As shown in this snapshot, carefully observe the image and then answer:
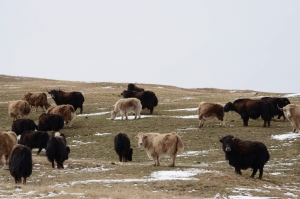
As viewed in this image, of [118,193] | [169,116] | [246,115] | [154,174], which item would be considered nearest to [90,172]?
[154,174]

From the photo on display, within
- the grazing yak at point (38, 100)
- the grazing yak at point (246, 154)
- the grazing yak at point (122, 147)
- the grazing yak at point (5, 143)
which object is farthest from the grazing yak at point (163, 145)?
the grazing yak at point (38, 100)

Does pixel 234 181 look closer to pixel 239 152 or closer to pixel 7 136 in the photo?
pixel 239 152

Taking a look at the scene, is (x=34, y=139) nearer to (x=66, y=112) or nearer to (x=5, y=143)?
(x=5, y=143)

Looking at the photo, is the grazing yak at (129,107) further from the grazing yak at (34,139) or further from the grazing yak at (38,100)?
the grazing yak at (34,139)

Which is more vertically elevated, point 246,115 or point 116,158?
point 246,115

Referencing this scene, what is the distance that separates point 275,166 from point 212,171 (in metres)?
4.60

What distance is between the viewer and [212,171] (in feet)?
59.2

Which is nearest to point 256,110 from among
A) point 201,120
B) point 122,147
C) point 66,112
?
point 201,120

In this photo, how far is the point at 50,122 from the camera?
30.0 m

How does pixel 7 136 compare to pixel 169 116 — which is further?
pixel 169 116

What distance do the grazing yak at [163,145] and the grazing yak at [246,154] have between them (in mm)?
1910

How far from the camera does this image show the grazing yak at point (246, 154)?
18.0m

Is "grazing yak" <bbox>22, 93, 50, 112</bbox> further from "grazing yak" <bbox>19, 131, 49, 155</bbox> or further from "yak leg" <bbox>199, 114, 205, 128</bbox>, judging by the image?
"grazing yak" <bbox>19, 131, 49, 155</bbox>

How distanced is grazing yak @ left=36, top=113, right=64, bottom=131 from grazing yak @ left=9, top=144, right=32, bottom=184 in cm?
1352
